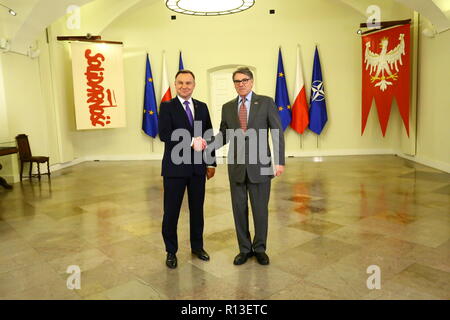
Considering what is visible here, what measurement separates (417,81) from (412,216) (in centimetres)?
495

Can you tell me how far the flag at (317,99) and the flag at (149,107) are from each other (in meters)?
4.00

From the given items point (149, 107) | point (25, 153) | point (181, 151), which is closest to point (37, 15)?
point (25, 153)

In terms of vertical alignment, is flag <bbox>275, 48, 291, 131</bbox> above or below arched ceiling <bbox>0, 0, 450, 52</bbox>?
below

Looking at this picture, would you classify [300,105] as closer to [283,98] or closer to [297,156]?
[283,98]

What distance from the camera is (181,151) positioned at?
10.0ft

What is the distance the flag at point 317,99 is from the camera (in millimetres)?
9562

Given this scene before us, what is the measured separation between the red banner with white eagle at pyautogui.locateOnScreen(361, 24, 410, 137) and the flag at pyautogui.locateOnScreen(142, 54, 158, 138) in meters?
5.20

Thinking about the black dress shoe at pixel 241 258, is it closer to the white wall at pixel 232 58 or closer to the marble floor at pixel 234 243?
the marble floor at pixel 234 243

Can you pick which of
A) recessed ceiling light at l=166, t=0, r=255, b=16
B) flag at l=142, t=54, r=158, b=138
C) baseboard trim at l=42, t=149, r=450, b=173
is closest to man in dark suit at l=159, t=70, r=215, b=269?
recessed ceiling light at l=166, t=0, r=255, b=16

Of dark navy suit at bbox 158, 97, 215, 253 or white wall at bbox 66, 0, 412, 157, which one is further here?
white wall at bbox 66, 0, 412, 157

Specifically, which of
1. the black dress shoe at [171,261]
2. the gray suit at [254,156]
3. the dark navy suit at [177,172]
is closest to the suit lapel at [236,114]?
the gray suit at [254,156]

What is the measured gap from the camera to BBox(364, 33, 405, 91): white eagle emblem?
822 centimetres

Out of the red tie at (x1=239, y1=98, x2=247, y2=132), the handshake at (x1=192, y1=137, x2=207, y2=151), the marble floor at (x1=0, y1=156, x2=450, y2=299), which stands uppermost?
the red tie at (x1=239, y1=98, x2=247, y2=132)

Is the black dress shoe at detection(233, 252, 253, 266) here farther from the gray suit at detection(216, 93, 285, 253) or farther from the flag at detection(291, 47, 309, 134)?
the flag at detection(291, 47, 309, 134)
